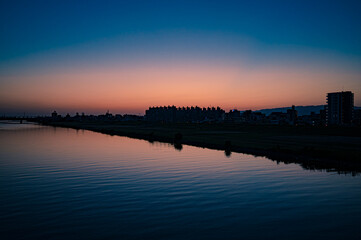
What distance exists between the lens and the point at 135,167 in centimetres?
2945

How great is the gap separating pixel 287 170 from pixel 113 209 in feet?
58.1

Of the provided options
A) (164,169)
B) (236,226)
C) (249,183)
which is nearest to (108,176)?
(164,169)

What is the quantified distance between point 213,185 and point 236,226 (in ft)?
Result: 26.9

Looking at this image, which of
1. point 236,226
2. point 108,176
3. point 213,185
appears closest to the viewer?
point 236,226

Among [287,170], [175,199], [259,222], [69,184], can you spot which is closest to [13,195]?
[69,184]

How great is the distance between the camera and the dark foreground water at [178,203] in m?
12.1

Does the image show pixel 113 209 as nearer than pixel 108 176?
Yes

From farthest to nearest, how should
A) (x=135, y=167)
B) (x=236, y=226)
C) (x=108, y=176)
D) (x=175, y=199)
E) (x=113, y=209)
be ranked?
1. (x=135, y=167)
2. (x=108, y=176)
3. (x=175, y=199)
4. (x=113, y=209)
5. (x=236, y=226)

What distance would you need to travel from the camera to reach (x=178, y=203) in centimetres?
1617

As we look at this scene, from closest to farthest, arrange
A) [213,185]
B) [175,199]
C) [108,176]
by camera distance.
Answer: [175,199] → [213,185] → [108,176]

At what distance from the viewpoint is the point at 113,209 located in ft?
49.4

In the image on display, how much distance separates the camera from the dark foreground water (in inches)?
476

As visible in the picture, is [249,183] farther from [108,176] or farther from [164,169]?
[108,176]

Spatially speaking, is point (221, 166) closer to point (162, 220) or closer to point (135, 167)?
point (135, 167)
